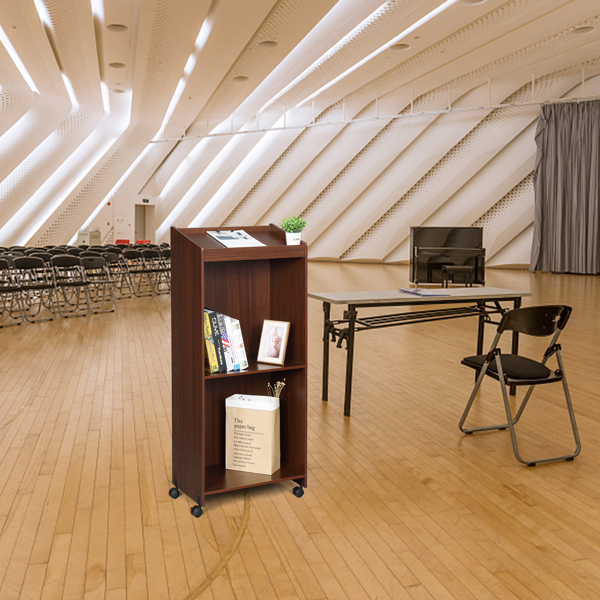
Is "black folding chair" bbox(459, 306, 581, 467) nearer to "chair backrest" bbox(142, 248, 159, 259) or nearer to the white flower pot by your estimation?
the white flower pot

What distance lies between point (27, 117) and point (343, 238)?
9.20m

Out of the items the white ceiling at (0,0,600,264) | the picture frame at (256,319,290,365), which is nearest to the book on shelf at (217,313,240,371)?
the picture frame at (256,319,290,365)

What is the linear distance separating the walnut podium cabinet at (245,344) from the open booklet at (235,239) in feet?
0.12

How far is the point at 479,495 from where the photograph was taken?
2.94 m

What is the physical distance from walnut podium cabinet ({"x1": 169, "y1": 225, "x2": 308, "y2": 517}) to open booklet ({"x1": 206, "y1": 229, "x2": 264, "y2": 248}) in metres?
0.04

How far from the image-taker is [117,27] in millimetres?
9078

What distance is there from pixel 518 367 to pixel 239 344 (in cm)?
170

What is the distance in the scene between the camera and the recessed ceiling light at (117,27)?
8962 mm

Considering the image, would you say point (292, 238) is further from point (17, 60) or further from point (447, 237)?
point (17, 60)

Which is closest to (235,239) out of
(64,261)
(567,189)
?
(64,261)

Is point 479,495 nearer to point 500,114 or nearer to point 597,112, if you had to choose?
point 597,112

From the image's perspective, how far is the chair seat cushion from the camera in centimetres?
335

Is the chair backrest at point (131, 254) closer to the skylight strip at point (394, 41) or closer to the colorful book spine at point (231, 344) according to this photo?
the skylight strip at point (394, 41)

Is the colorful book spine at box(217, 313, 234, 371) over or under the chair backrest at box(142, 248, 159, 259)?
under
